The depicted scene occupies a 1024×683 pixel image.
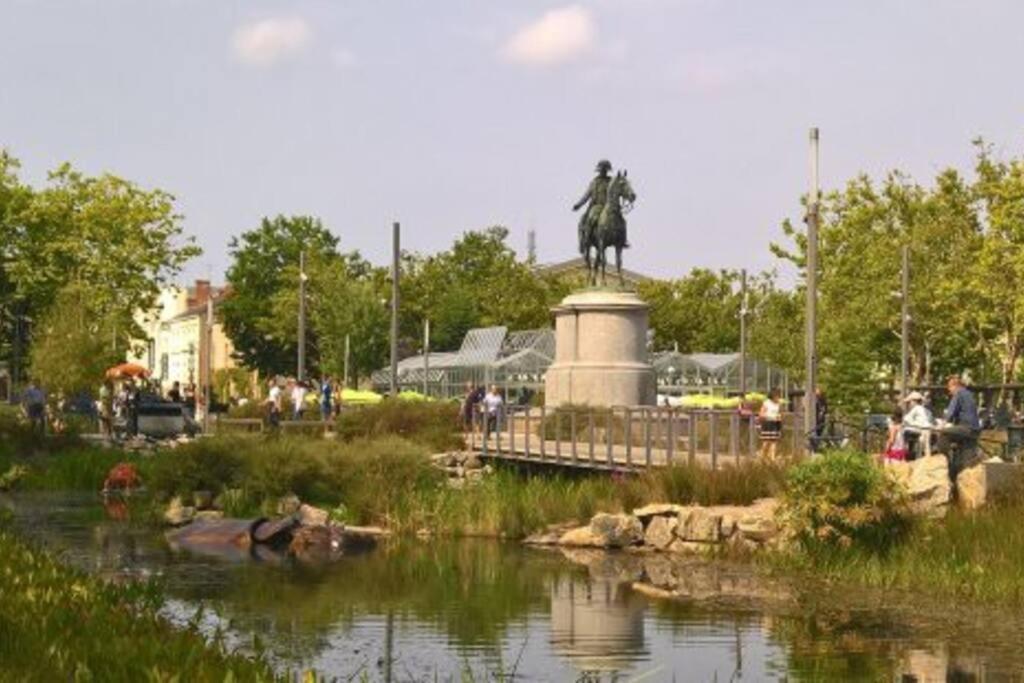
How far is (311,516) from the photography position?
32.1 meters

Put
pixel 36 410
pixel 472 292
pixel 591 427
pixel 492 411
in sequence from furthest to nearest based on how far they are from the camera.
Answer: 1. pixel 472 292
2. pixel 36 410
3. pixel 492 411
4. pixel 591 427

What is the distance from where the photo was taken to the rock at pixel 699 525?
92.6 feet

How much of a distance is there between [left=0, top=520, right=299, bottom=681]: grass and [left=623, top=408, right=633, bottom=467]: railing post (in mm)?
20687

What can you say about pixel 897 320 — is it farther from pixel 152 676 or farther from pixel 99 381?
pixel 152 676

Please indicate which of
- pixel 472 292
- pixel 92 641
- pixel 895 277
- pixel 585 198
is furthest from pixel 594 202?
pixel 472 292

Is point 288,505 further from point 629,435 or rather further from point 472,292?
point 472,292

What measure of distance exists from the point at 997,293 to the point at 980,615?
39.1 metres

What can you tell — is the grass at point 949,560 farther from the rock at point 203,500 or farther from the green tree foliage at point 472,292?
the green tree foliage at point 472,292

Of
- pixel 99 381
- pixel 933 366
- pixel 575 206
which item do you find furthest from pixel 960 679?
pixel 933 366

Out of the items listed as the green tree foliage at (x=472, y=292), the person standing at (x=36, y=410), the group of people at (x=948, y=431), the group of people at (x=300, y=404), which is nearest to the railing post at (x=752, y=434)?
the group of people at (x=948, y=431)

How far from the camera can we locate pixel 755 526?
90.3 feet

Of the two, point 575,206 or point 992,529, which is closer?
point 992,529

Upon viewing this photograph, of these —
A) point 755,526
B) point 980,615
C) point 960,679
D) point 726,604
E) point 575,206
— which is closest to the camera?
point 960,679

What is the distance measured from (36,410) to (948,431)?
27602 millimetres
